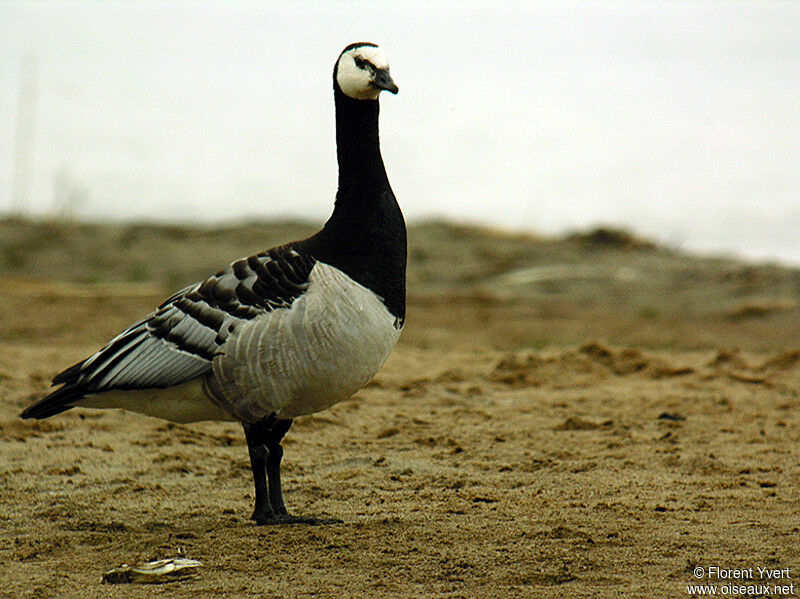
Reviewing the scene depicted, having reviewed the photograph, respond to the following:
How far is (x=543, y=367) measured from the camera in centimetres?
1052

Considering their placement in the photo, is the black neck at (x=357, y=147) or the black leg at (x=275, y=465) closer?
the black leg at (x=275, y=465)

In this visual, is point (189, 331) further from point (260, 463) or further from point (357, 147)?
point (357, 147)

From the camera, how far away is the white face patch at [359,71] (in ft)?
18.3

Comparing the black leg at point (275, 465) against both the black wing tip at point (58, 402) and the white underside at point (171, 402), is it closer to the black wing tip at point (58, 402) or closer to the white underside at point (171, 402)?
the white underside at point (171, 402)

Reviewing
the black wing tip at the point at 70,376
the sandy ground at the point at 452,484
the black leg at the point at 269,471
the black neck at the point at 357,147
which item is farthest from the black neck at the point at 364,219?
the black wing tip at the point at 70,376

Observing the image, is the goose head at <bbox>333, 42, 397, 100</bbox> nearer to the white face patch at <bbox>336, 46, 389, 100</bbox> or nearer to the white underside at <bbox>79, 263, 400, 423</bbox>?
the white face patch at <bbox>336, 46, 389, 100</bbox>

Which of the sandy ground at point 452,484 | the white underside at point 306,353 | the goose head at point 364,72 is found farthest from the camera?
the goose head at point 364,72

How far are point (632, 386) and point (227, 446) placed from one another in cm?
436

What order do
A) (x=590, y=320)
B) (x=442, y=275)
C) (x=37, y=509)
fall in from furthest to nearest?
(x=442, y=275) < (x=590, y=320) < (x=37, y=509)

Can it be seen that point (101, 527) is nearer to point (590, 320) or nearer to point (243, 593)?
point (243, 593)

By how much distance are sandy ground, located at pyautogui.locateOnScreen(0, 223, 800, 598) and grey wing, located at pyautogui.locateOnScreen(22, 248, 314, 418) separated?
804mm

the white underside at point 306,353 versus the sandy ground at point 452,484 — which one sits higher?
the white underside at point 306,353

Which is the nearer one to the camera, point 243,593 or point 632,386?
point 243,593

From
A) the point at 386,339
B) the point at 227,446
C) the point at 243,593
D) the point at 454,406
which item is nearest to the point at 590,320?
the point at 454,406
